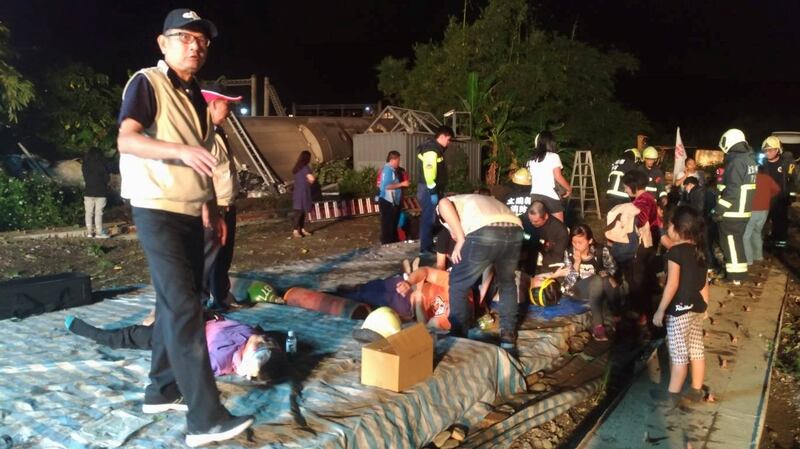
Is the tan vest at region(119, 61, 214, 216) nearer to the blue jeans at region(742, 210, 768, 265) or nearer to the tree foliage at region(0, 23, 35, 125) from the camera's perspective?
the blue jeans at region(742, 210, 768, 265)

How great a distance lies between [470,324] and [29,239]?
9382 millimetres

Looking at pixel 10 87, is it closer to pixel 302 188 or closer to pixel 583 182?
pixel 302 188

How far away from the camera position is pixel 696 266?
4828mm

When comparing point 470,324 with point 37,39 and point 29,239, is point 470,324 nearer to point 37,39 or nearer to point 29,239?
point 29,239

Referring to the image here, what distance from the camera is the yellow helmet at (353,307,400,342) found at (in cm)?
467

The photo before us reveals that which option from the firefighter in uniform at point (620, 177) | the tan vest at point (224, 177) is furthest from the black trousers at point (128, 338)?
the firefighter in uniform at point (620, 177)

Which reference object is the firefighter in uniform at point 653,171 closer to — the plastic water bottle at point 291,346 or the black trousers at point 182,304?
the plastic water bottle at point 291,346

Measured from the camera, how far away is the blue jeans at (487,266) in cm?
509

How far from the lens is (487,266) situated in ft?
17.2

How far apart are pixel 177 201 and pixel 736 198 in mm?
7645

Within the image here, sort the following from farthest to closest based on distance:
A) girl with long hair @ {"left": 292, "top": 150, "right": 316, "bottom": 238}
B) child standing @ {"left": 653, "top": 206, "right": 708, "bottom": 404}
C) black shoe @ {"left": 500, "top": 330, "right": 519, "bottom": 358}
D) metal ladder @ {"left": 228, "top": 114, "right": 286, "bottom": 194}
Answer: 1. metal ladder @ {"left": 228, "top": 114, "right": 286, "bottom": 194}
2. girl with long hair @ {"left": 292, "top": 150, "right": 316, "bottom": 238}
3. black shoe @ {"left": 500, "top": 330, "right": 519, "bottom": 358}
4. child standing @ {"left": 653, "top": 206, "right": 708, "bottom": 404}

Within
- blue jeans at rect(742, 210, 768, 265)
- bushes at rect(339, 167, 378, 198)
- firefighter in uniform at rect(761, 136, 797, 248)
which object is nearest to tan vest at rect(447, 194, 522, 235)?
blue jeans at rect(742, 210, 768, 265)

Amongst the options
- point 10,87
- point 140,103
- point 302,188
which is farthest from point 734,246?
point 10,87

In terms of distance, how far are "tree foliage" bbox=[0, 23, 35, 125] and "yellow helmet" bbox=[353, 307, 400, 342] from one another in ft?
39.6
